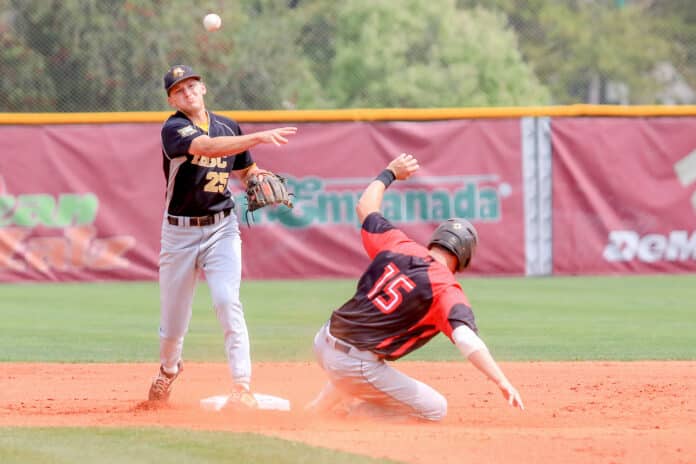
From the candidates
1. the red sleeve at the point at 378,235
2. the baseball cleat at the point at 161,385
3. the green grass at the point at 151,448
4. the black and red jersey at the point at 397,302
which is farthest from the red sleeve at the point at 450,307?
the baseball cleat at the point at 161,385

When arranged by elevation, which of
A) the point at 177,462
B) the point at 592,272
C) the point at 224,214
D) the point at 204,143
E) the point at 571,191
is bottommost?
the point at 592,272

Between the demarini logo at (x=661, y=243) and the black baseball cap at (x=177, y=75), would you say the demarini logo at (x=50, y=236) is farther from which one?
the black baseball cap at (x=177, y=75)

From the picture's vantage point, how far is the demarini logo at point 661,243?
14.7 metres

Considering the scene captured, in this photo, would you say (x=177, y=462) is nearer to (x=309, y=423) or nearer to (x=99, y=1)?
(x=309, y=423)

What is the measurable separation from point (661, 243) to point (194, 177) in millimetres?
9493

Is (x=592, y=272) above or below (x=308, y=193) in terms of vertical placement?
below

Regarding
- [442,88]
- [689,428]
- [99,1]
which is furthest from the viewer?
[442,88]

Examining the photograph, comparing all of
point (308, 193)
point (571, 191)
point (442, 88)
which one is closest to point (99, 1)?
point (308, 193)

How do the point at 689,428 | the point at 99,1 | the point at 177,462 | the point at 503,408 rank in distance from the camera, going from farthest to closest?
the point at 99,1 < the point at 503,408 < the point at 689,428 < the point at 177,462

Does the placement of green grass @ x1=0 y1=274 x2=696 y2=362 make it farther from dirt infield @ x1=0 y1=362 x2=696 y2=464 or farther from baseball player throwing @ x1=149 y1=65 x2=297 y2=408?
baseball player throwing @ x1=149 y1=65 x2=297 y2=408

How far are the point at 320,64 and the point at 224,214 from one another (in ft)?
71.4

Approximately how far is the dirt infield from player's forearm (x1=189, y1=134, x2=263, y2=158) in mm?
1309

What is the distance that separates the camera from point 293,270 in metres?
14.7

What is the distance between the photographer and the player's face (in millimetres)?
6367
